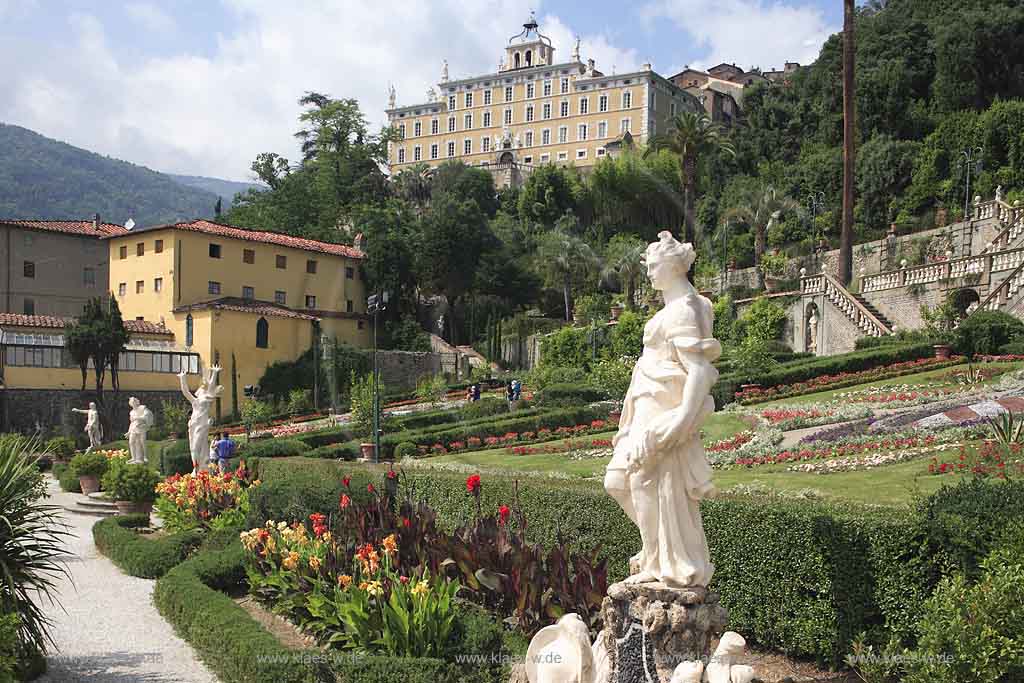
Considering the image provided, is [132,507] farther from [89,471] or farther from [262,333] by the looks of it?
[262,333]

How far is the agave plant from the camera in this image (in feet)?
45.6

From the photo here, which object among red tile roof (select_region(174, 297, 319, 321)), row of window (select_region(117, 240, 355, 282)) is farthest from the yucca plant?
row of window (select_region(117, 240, 355, 282))

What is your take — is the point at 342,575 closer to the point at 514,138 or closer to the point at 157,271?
the point at 157,271

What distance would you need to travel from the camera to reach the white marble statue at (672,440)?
6109 mm

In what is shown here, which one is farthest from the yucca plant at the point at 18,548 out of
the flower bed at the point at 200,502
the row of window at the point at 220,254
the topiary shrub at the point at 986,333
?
the row of window at the point at 220,254

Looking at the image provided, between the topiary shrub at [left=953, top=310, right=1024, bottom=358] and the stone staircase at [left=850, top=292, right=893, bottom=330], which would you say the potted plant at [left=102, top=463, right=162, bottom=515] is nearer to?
the topiary shrub at [left=953, top=310, right=1024, bottom=358]

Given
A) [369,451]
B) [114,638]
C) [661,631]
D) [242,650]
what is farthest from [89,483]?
[661,631]

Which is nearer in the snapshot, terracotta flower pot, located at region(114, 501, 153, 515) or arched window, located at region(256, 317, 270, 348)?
terracotta flower pot, located at region(114, 501, 153, 515)

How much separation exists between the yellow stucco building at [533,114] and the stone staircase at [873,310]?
49335 mm

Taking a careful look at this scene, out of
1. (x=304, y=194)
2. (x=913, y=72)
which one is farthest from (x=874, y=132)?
(x=304, y=194)

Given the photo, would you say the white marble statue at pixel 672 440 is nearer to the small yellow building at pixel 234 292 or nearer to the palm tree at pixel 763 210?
the small yellow building at pixel 234 292

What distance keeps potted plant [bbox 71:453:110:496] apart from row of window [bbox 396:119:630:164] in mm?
68337

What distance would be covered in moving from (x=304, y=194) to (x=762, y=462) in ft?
163

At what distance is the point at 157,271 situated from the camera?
44406 mm
